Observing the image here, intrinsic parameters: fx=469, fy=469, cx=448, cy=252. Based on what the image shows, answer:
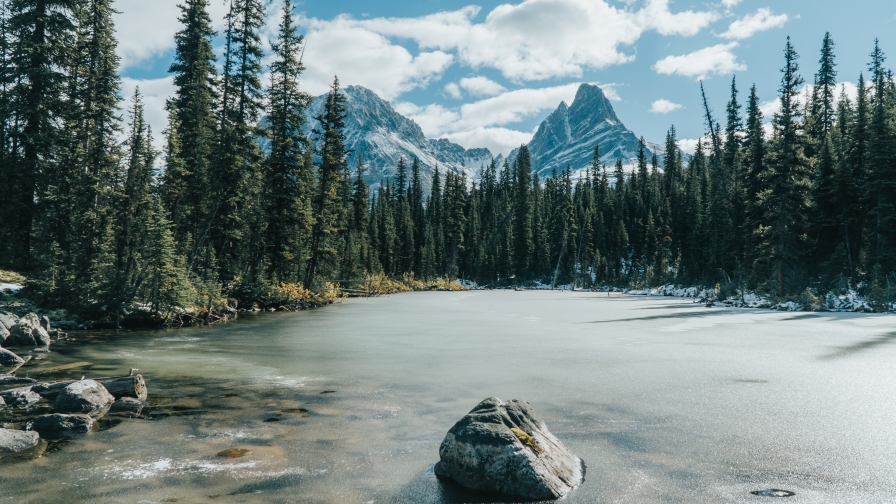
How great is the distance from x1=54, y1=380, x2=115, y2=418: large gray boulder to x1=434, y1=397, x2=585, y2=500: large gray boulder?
5.96 meters

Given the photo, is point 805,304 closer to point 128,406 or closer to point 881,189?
point 881,189

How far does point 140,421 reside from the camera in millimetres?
6980

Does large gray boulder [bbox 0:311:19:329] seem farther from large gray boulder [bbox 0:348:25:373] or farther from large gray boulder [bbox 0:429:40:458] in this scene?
large gray boulder [bbox 0:429:40:458]

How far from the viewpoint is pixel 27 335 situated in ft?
45.5

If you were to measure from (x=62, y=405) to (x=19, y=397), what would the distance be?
113cm

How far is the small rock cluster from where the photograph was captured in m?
5.95

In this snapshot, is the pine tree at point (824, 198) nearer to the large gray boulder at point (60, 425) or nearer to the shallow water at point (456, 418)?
the shallow water at point (456, 418)

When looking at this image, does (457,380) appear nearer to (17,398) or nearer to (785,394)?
(785,394)

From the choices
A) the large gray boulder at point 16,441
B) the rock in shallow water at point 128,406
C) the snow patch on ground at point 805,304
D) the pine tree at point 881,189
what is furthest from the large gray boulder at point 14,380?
the pine tree at point 881,189

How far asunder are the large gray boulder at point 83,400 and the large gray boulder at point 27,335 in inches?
341

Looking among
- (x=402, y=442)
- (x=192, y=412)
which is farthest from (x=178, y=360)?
(x=402, y=442)

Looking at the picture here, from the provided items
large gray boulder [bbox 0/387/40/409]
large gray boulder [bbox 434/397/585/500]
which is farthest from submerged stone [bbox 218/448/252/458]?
large gray boulder [bbox 0/387/40/409]

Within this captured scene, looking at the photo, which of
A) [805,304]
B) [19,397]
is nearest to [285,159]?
[19,397]

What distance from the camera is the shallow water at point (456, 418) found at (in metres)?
4.73
